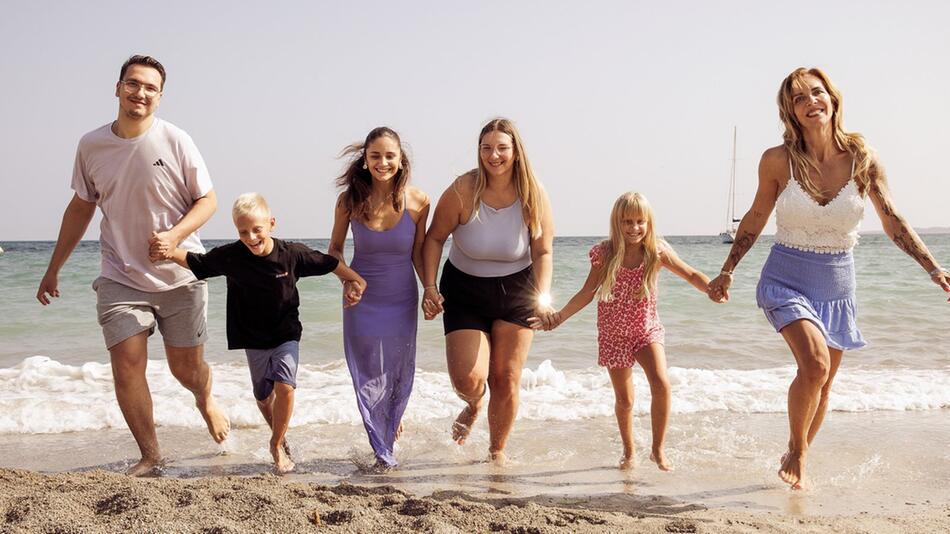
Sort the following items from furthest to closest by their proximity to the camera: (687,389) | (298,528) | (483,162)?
1. (687,389)
2. (483,162)
3. (298,528)

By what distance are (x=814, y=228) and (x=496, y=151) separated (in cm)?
181

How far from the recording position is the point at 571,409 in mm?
6762

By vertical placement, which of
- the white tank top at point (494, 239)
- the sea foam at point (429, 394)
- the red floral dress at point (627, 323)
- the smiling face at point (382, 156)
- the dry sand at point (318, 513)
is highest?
the smiling face at point (382, 156)

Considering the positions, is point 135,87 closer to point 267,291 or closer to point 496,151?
point 267,291

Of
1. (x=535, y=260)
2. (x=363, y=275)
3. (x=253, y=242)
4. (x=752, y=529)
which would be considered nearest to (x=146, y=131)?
(x=253, y=242)

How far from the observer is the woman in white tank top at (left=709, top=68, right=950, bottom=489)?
434 cm

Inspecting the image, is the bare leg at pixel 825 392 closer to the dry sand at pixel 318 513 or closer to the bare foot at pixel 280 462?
the dry sand at pixel 318 513

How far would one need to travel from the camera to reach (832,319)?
14.6 feet

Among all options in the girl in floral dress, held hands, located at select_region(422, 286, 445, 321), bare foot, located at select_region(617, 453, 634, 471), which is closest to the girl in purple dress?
held hands, located at select_region(422, 286, 445, 321)

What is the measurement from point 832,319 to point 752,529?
4.77 ft

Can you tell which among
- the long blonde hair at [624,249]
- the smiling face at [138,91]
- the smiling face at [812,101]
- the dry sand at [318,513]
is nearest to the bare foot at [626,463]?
the dry sand at [318,513]

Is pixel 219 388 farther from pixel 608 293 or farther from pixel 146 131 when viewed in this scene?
pixel 608 293

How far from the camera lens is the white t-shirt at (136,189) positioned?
15.0 feet

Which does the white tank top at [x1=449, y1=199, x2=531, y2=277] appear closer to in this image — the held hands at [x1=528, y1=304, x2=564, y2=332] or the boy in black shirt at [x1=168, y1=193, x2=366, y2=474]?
the held hands at [x1=528, y1=304, x2=564, y2=332]
